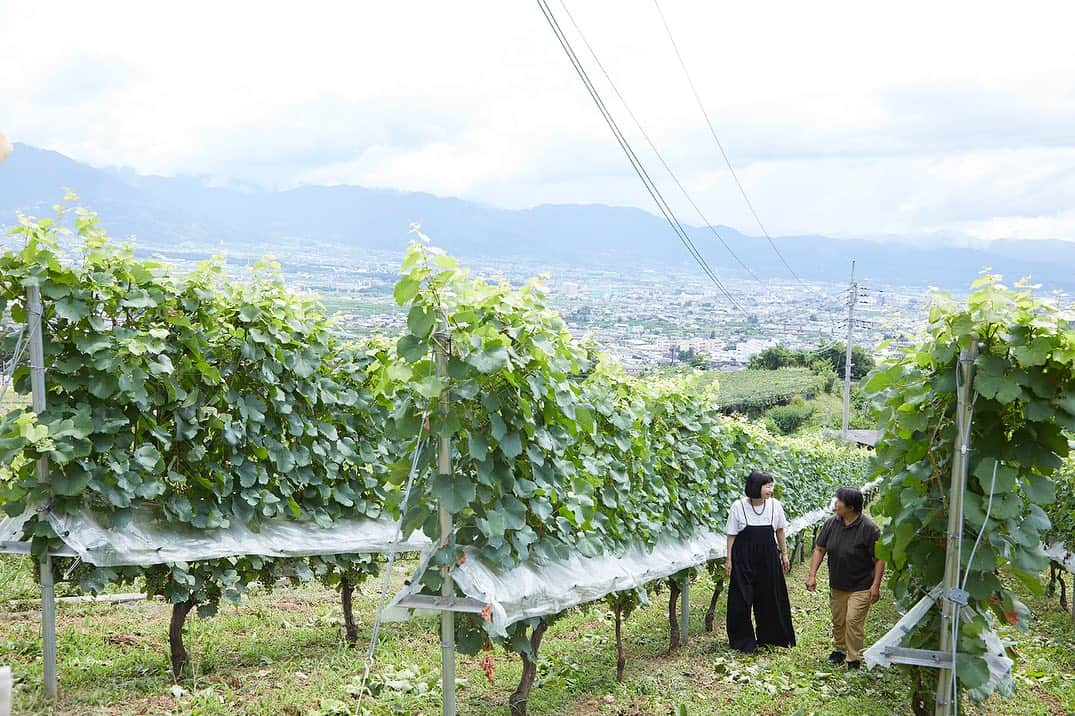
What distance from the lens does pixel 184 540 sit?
523cm

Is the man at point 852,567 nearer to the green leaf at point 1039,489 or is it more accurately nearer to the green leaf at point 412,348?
the green leaf at point 1039,489

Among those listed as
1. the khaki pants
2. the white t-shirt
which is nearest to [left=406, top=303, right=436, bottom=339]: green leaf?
the white t-shirt

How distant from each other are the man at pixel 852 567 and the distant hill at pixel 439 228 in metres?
23.0

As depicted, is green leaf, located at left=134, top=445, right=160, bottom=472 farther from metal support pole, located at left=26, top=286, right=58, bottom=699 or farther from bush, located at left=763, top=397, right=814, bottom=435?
bush, located at left=763, top=397, right=814, bottom=435

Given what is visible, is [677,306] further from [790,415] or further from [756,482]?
[756,482]

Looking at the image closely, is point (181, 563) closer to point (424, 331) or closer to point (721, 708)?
point (424, 331)

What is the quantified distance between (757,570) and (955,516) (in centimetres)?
297

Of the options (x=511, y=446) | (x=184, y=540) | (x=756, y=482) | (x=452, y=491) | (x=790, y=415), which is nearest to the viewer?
(x=452, y=491)

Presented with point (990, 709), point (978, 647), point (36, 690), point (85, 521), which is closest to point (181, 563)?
point (85, 521)

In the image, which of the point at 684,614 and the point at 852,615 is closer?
the point at 852,615

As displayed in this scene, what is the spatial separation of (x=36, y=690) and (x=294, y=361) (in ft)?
7.86

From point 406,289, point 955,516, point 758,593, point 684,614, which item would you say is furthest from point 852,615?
point 406,289

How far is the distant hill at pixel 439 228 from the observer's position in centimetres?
4785

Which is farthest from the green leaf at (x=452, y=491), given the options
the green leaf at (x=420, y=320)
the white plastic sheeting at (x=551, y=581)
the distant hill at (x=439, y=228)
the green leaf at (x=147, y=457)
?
the distant hill at (x=439, y=228)
